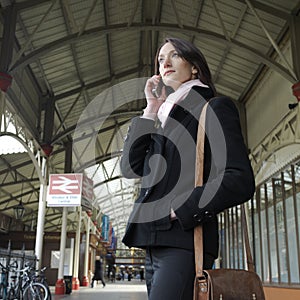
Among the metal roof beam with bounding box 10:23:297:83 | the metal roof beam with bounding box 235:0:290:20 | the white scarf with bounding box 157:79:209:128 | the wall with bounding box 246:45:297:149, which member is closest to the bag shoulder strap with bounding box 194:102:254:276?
the white scarf with bounding box 157:79:209:128

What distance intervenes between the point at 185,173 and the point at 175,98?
256 mm

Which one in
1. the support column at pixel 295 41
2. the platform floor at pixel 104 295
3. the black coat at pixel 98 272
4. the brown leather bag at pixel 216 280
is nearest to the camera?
the brown leather bag at pixel 216 280

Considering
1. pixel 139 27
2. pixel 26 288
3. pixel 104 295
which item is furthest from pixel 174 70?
pixel 104 295

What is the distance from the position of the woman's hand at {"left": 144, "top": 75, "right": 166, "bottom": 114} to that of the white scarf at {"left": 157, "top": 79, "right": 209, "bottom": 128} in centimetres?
4

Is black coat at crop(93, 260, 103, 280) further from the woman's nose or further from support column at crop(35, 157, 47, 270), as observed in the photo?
the woman's nose

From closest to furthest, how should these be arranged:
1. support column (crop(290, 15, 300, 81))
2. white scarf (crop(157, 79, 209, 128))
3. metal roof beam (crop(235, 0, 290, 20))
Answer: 1. white scarf (crop(157, 79, 209, 128))
2. support column (crop(290, 15, 300, 81))
3. metal roof beam (crop(235, 0, 290, 20))

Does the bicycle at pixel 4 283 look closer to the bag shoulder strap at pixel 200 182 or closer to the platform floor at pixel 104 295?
the platform floor at pixel 104 295

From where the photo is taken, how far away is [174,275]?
3.56 feet

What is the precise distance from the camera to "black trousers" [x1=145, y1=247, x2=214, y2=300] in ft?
3.53

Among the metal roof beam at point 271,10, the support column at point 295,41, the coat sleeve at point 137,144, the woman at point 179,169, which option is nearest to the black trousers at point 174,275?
the woman at point 179,169

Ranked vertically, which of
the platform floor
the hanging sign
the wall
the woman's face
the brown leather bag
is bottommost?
the platform floor

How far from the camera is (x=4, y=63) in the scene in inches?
286

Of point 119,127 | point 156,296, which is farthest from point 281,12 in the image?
point 119,127

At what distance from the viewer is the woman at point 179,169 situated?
1.09 metres
